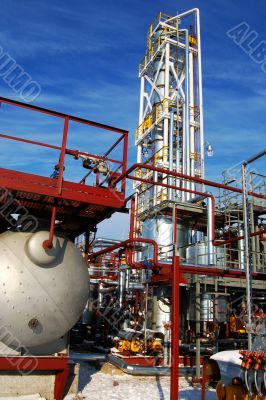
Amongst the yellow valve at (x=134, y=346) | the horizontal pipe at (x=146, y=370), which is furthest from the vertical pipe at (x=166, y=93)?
the horizontal pipe at (x=146, y=370)

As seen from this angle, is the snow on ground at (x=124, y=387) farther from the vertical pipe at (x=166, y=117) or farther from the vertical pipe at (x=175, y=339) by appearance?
the vertical pipe at (x=166, y=117)

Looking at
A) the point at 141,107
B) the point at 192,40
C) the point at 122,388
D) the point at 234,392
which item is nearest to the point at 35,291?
the point at 234,392

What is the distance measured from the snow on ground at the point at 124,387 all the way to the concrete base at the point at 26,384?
0.60m

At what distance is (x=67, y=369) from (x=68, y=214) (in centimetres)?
369

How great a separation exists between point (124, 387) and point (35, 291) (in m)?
4.66

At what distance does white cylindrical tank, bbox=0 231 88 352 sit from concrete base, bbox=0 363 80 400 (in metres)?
0.59

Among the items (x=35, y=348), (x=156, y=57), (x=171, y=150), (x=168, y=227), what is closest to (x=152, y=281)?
(x=35, y=348)

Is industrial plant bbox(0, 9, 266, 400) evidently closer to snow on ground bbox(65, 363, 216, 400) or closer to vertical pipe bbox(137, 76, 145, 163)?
snow on ground bbox(65, 363, 216, 400)

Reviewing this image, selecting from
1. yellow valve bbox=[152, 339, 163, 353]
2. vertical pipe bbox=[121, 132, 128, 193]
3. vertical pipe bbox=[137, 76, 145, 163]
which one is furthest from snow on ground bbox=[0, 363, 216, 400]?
vertical pipe bbox=[137, 76, 145, 163]

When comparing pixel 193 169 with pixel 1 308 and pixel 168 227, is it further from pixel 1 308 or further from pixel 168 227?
pixel 1 308

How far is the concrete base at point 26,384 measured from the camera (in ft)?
25.7

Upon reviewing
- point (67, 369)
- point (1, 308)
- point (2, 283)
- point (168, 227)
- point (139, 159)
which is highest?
point (139, 159)

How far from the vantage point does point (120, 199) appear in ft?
28.5

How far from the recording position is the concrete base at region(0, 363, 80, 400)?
7.82m
